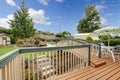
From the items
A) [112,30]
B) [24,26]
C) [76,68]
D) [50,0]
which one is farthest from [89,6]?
[76,68]

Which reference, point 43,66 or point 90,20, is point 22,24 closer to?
point 90,20

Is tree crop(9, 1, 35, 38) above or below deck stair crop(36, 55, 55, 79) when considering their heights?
above

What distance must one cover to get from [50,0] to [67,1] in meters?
4.61

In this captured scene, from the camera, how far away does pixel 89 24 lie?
3141 cm

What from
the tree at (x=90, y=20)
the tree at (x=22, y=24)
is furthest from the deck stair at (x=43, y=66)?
the tree at (x=90, y=20)

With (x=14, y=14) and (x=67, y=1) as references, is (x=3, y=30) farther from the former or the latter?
(x=67, y=1)

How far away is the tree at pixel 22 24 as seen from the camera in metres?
25.1

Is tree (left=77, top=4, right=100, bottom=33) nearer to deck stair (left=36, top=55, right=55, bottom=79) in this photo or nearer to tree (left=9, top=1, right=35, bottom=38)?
tree (left=9, top=1, right=35, bottom=38)

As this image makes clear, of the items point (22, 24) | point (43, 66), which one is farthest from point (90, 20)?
point (43, 66)

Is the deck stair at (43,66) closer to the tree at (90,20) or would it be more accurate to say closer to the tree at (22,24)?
the tree at (22,24)

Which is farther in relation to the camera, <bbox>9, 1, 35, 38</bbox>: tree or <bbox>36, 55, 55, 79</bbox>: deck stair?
<bbox>9, 1, 35, 38</bbox>: tree

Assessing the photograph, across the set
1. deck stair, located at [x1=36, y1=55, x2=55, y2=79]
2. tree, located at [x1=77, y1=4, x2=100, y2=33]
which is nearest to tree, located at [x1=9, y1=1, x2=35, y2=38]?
tree, located at [x1=77, y1=4, x2=100, y2=33]

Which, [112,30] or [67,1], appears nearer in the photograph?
[112,30]

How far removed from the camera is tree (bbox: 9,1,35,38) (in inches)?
989
